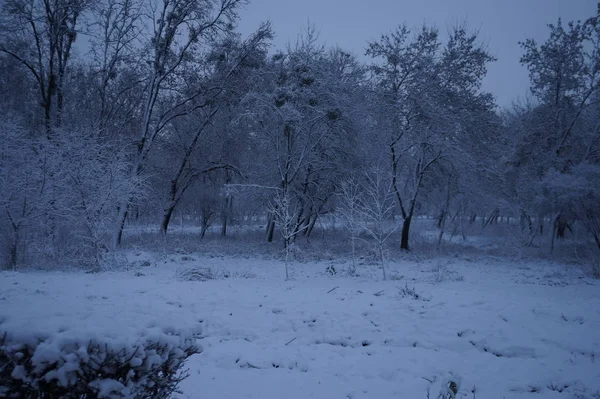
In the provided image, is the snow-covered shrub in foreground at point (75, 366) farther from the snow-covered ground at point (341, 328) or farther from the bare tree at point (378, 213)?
the bare tree at point (378, 213)

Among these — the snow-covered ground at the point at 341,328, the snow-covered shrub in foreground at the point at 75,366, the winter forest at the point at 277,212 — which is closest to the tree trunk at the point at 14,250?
the winter forest at the point at 277,212

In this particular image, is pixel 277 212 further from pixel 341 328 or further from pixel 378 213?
pixel 341 328

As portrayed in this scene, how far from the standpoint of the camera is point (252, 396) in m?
3.85

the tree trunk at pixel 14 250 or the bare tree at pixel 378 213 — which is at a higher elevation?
the bare tree at pixel 378 213

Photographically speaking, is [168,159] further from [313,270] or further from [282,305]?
[282,305]

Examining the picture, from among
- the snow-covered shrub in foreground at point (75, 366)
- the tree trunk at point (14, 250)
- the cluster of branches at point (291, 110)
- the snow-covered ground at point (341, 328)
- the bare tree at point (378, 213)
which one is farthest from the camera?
the cluster of branches at point (291, 110)

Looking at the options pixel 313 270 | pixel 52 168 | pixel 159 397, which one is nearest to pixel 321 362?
pixel 159 397

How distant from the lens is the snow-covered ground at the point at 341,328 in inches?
149

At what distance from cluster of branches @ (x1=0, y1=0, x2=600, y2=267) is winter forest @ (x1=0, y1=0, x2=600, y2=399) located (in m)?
0.12

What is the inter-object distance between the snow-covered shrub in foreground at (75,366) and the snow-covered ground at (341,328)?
10 centimetres

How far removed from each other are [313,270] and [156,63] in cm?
1258

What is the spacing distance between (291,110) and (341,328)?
10.7 metres

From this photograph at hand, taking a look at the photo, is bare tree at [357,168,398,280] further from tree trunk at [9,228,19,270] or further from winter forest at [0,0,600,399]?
tree trunk at [9,228,19,270]

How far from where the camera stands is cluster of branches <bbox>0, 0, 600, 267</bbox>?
1505 centimetres
